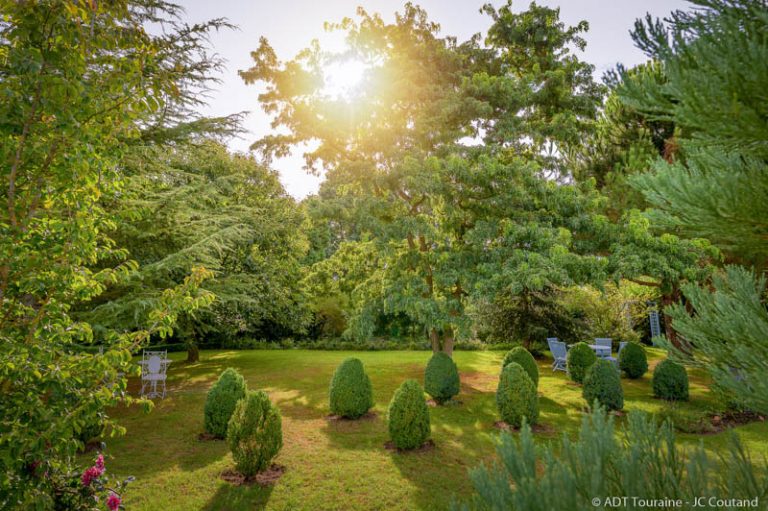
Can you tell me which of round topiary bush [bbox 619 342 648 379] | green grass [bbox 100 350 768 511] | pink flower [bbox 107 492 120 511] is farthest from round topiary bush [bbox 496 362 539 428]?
round topiary bush [bbox 619 342 648 379]

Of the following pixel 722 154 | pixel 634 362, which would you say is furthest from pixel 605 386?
pixel 722 154

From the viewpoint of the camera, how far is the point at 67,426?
8.60ft

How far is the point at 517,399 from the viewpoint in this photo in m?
8.84

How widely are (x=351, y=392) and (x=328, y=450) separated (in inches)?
75.2

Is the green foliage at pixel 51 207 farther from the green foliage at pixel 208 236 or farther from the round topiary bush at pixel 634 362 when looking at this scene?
the round topiary bush at pixel 634 362

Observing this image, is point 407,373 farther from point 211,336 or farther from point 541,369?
point 211,336

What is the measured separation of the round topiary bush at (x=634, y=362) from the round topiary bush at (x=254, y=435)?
43.3 ft

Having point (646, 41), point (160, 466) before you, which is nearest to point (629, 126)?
point (646, 41)

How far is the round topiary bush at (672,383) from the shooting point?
439 inches

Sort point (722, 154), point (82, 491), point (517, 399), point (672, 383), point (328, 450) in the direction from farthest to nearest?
point (672, 383), point (517, 399), point (328, 450), point (82, 491), point (722, 154)

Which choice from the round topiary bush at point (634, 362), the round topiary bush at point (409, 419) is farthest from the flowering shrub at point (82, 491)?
the round topiary bush at point (634, 362)

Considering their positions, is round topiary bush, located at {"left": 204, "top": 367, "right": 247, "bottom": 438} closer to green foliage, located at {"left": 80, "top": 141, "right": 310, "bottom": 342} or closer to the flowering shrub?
green foliage, located at {"left": 80, "top": 141, "right": 310, "bottom": 342}

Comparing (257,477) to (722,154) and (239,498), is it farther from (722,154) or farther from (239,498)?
(722,154)

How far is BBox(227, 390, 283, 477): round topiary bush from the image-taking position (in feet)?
21.6
